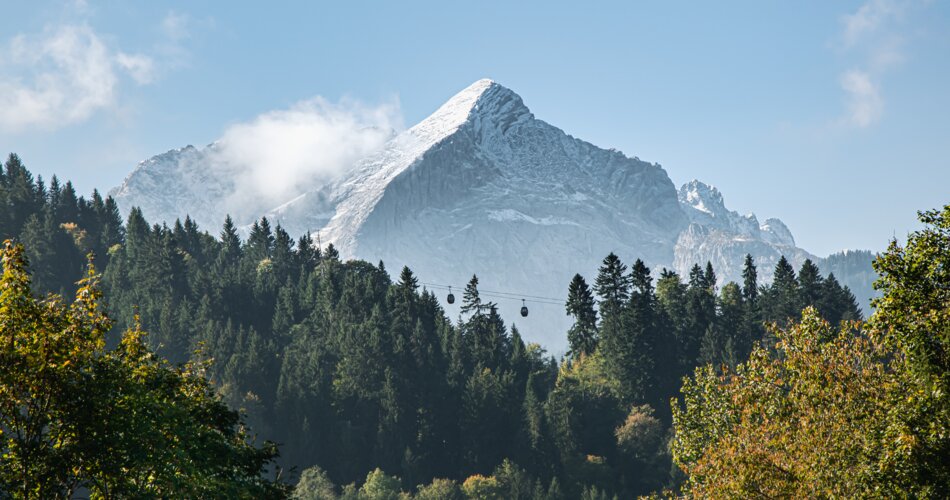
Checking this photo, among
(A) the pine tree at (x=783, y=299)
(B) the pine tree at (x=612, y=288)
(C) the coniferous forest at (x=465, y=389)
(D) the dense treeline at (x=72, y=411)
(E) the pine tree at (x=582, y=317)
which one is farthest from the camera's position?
(B) the pine tree at (x=612, y=288)

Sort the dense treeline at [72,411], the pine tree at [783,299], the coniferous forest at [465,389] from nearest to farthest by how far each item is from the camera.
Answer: the dense treeline at [72,411] < the coniferous forest at [465,389] < the pine tree at [783,299]

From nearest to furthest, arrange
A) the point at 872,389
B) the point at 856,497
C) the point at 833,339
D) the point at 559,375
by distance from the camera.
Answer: the point at 856,497 < the point at 872,389 < the point at 833,339 < the point at 559,375

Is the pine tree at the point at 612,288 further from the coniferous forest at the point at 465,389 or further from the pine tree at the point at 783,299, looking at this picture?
the pine tree at the point at 783,299

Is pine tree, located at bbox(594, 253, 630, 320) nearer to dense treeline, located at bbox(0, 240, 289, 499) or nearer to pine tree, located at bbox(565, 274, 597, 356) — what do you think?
pine tree, located at bbox(565, 274, 597, 356)

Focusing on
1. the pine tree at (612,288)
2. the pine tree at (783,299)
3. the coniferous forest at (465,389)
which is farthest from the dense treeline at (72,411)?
the pine tree at (612,288)

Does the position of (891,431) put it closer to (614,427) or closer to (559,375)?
(614,427)

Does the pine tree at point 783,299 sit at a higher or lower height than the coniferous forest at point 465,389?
higher

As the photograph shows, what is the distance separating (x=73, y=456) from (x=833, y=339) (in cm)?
2732

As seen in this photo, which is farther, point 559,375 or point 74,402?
point 559,375

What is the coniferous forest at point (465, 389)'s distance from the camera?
86.3 ft

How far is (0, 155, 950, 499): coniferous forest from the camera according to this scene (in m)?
26.3

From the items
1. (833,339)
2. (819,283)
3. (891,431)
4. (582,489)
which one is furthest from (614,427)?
(891,431)

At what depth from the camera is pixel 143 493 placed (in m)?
26.8

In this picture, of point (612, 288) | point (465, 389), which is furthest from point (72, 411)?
point (612, 288)
